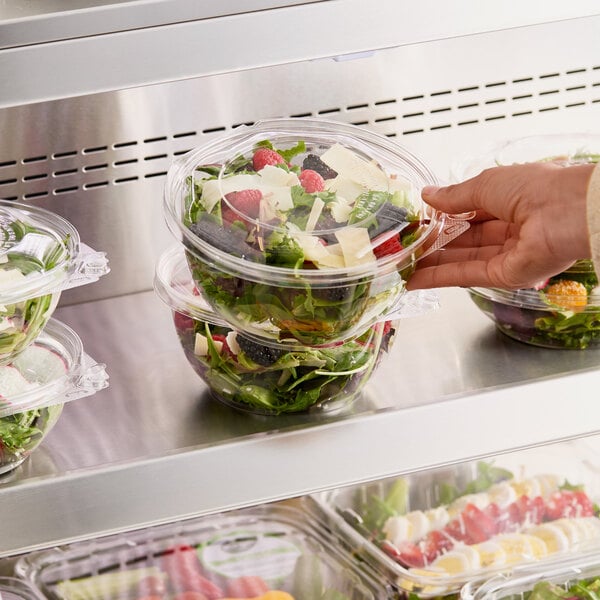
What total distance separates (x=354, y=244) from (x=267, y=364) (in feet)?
0.65

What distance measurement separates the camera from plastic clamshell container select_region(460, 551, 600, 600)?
1.63 m

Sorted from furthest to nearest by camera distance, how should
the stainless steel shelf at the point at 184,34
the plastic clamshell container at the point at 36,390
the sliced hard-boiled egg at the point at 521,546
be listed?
1. the sliced hard-boiled egg at the point at 521,546
2. the plastic clamshell container at the point at 36,390
3. the stainless steel shelf at the point at 184,34

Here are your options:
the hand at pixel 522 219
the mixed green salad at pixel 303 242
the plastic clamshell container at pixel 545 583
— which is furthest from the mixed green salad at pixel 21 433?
the plastic clamshell container at pixel 545 583

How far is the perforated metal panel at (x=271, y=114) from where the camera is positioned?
4.30 feet

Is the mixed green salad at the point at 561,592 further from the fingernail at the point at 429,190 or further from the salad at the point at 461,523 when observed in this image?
the fingernail at the point at 429,190

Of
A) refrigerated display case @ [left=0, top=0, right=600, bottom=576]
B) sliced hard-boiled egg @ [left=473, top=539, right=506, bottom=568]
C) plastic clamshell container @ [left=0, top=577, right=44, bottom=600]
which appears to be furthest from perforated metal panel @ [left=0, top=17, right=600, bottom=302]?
sliced hard-boiled egg @ [left=473, top=539, right=506, bottom=568]

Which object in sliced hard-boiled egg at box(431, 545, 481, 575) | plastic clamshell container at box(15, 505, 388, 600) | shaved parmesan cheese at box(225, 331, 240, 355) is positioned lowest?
sliced hard-boiled egg at box(431, 545, 481, 575)

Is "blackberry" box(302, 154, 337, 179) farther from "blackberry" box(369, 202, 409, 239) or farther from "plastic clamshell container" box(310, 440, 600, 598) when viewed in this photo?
"plastic clamshell container" box(310, 440, 600, 598)

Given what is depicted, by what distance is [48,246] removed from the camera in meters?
1.08

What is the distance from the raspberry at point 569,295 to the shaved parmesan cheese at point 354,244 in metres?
0.40

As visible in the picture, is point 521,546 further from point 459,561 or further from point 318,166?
point 318,166

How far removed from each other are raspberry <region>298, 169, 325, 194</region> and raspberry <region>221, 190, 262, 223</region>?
5 centimetres

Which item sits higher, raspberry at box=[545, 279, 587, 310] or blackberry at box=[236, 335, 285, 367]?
blackberry at box=[236, 335, 285, 367]

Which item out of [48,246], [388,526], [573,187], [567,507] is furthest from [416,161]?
[567,507]
